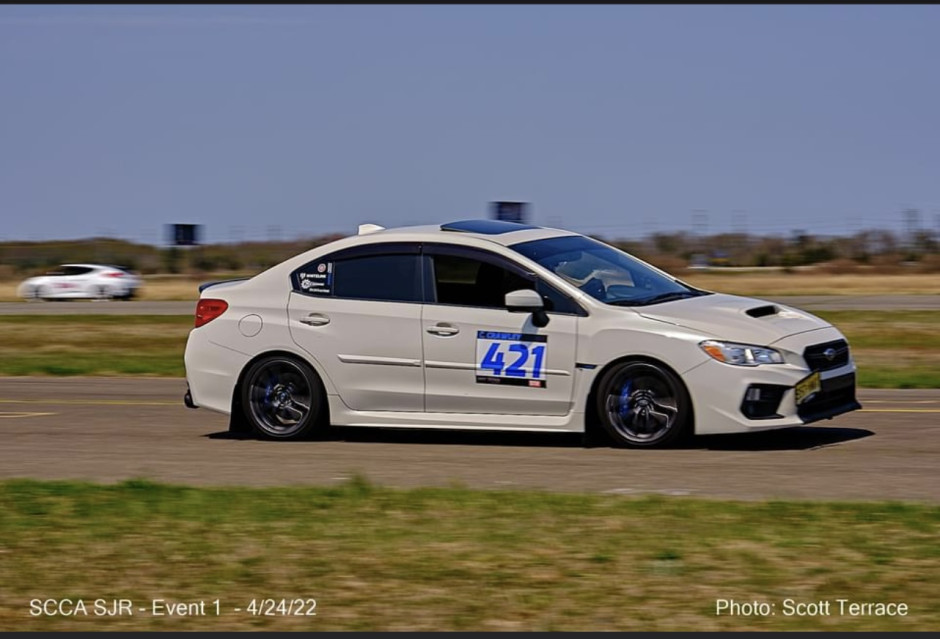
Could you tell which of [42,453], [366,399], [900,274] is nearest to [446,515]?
[366,399]

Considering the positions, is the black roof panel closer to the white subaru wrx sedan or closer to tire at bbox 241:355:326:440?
the white subaru wrx sedan

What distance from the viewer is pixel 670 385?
1105cm

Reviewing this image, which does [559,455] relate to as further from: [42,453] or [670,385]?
[42,453]

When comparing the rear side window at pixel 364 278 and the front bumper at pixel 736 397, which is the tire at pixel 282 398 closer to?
the rear side window at pixel 364 278

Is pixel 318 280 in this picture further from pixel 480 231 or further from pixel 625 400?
pixel 625 400

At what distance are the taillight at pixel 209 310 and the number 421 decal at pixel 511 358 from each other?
2.33m

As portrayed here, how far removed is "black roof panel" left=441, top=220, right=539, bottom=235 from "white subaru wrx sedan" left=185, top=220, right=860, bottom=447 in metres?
0.03

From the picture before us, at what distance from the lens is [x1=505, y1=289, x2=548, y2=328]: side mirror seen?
37.4ft

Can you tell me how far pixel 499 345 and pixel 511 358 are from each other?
14cm

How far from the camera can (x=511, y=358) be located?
11586 mm

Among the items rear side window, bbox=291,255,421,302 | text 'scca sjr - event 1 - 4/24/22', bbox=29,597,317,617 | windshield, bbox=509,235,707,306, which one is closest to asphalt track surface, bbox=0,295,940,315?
windshield, bbox=509,235,707,306

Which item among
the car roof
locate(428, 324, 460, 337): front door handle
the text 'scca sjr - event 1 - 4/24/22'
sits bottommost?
the text 'scca sjr - event 1 - 4/24/22'

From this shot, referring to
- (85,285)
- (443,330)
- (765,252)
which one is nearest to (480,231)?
(443,330)

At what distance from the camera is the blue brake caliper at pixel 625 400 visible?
1122 cm
